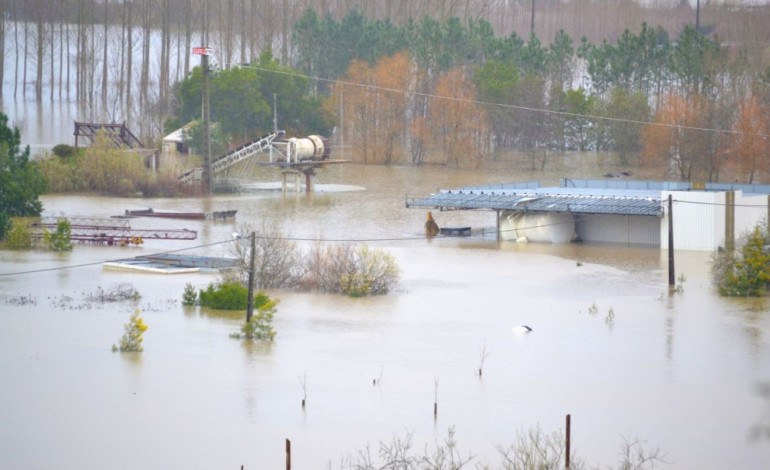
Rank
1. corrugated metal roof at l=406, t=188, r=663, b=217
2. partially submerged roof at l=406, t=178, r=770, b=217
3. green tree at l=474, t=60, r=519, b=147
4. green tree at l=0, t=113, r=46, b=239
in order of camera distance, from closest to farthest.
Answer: corrugated metal roof at l=406, t=188, r=663, b=217 → partially submerged roof at l=406, t=178, r=770, b=217 → green tree at l=0, t=113, r=46, b=239 → green tree at l=474, t=60, r=519, b=147

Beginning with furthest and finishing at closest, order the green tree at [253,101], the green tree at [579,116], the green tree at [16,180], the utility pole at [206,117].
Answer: the green tree at [579,116] → the green tree at [253,101] → the utility pole at [206,117] → the green tree at [16,180]

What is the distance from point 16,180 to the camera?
115ft

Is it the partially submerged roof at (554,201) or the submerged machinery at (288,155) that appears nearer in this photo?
the partially submerged roof at (554,201)

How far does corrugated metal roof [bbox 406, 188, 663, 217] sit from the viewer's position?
1265 inches

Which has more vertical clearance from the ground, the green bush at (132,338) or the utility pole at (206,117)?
the utility pole at (206,117)

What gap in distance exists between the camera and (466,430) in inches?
693

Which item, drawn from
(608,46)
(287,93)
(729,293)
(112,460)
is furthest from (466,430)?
(608,46)

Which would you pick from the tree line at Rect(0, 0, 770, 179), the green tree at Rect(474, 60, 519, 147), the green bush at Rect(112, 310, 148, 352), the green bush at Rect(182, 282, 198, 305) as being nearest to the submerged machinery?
the tree line at Rect(0, 0, 770, 179)

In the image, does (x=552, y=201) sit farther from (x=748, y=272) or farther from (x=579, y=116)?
(x=579, y=116)

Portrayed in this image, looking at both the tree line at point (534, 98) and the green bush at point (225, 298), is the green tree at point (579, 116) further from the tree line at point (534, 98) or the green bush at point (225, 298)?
the green bush at point (225, 298)

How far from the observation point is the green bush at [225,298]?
2489cm

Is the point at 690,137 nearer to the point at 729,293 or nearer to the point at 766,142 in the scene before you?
the point at 766,142

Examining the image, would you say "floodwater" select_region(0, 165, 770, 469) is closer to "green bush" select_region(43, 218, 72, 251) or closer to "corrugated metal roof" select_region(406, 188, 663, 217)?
"green bush" select_region(43, 218, 72, 251)

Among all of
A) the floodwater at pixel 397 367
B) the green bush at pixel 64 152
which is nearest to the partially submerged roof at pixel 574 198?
the floodwater at pixel 397 367
